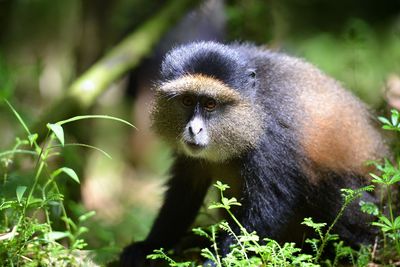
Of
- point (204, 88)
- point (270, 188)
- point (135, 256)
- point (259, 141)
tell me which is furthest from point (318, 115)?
point (135, 256)

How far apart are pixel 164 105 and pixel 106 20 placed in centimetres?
320

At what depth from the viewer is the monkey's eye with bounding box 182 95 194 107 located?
4.50 metres

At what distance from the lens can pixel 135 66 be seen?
6434 mm

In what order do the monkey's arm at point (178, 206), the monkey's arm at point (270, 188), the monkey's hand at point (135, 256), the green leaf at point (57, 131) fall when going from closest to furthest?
the green leaf at point (57, 131)
the monkey's arm at point (270, 188)
the monkey's hand at point (135, 256)
the monkey's arm at point (178, 206)

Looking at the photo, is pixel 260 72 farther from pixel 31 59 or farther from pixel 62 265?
pixel 31 59

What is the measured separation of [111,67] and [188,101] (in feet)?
5.73

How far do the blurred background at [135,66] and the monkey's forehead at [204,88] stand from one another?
3.68ft

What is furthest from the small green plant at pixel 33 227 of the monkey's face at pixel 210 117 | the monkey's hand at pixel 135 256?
the monkey's face at pixel 210 117

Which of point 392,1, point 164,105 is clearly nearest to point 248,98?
point 164,105

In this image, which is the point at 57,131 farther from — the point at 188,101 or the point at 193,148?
the point at 188,101

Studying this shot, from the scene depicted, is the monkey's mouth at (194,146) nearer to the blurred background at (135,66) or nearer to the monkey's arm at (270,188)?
the monkey's arm at (270,188)

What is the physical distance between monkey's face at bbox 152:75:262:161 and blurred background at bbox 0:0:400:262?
885 millimetres

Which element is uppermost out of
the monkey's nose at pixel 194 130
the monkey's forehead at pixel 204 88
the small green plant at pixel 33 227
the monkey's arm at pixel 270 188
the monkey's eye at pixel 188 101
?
the monkey's forehead at pixel 204 88

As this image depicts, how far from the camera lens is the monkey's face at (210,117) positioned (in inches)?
173
